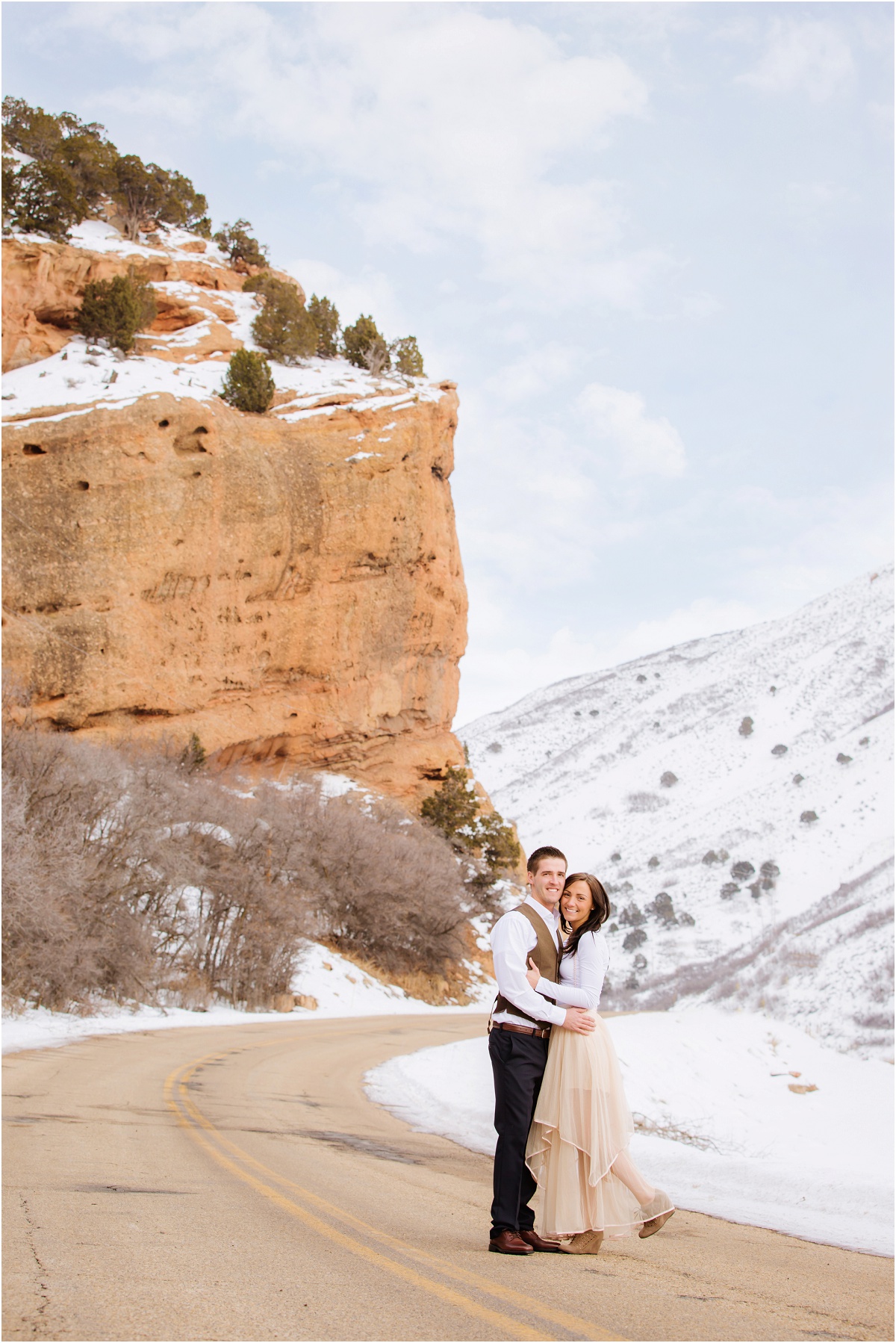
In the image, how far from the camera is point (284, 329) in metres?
53.8

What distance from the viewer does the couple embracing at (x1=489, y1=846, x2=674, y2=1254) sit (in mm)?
4844

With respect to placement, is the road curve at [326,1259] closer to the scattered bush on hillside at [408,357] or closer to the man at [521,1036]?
the man at [521,1036]

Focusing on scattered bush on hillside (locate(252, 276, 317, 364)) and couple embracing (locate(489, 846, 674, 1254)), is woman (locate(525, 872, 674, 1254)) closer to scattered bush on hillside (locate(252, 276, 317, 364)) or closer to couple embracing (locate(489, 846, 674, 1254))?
couple embracing (locate(489, 846, 674, 1254))

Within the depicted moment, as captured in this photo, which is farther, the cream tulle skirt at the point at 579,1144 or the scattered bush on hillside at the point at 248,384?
the scattered bush on hillside at the point at 248,384

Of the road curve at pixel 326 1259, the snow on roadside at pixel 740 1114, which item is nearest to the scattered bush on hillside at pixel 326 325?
the snow on roadside at pixel 740 1114

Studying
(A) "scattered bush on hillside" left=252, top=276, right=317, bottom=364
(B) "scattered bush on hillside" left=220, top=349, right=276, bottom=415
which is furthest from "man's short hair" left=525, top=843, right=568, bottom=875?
(A) "scattered bush on hillside" left=252, top=276, right=317, bottom=364

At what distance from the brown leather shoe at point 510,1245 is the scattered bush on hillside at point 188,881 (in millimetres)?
17962

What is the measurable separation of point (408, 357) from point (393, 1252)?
2150 inches

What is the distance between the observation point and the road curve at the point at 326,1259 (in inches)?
146

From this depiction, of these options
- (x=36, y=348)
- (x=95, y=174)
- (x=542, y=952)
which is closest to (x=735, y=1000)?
(x=542, y=952)

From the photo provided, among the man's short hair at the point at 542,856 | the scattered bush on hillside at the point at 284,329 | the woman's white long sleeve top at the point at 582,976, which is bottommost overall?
the woman's white long sleeve top at the point at 582,976

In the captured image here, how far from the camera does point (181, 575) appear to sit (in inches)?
1797

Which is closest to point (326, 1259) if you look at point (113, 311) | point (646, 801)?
point (113, 311)

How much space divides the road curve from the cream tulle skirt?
0.21m
